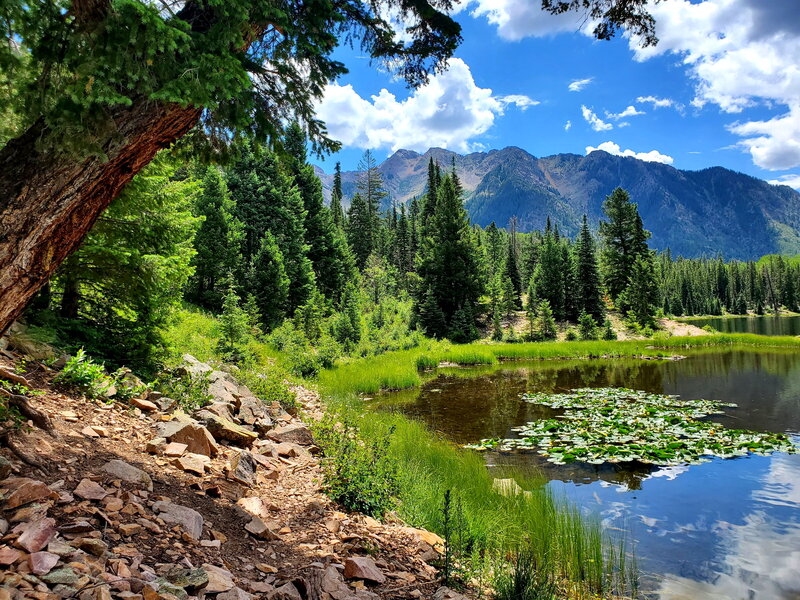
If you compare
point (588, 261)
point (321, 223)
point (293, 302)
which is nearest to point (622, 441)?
point (293, 302)

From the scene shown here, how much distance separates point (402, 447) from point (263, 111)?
627 cm

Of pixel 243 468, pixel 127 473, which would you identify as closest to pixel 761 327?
pixel 243 468

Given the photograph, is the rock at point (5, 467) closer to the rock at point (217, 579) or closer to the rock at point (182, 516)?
the rock at point (182, 516)

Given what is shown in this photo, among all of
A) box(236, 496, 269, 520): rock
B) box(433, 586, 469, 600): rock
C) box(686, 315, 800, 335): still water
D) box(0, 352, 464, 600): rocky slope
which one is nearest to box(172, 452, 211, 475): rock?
box(0, 352, 464, 600): rocky slope

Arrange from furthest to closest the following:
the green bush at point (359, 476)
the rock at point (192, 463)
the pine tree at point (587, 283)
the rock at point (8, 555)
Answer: the pine tree at point (587, 283), the green bush at point (359, 476), the rock at point (192, 463), the rock at point (8, 555)

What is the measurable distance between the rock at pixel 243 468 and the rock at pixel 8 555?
251 cm

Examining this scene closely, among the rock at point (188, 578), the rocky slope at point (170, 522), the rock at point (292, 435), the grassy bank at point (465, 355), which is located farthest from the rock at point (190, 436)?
the grassy bank at point (465, 355)

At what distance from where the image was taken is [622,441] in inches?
384

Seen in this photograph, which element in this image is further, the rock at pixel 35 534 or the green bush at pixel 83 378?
the green bush at pixel 83 378

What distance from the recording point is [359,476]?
16.6 feet

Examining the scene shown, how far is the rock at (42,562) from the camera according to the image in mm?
2242

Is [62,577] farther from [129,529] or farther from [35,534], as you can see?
[129,529]

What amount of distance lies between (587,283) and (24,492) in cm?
4839

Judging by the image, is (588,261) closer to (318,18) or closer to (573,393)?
(573,393)
